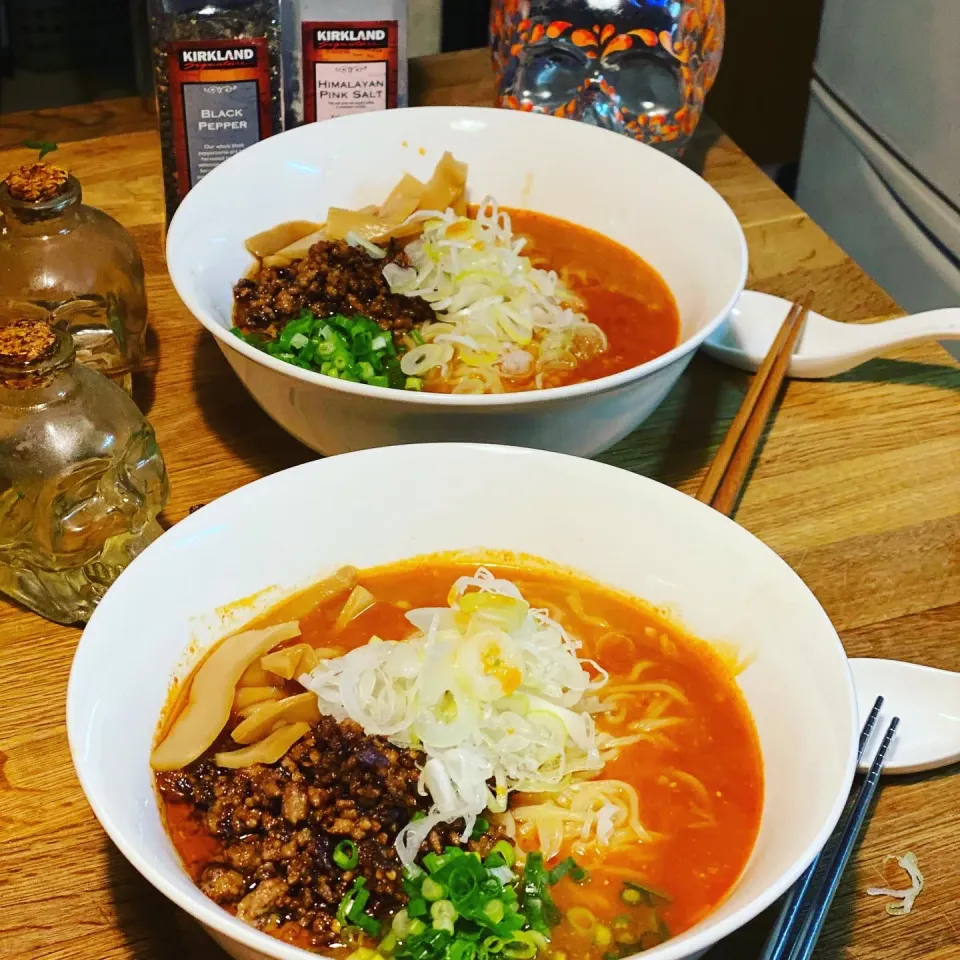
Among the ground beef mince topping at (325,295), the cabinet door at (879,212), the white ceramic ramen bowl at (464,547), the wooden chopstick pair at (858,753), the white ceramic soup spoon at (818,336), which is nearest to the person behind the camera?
the white ceramic ramen bowl at (464,547)

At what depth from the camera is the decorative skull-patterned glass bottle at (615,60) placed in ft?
9.61

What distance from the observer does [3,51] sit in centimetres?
571

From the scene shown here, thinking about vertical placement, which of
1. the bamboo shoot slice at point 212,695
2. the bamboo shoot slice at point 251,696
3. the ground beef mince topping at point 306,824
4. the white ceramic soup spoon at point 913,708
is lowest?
the white ceramic soup spoon at point 913,708

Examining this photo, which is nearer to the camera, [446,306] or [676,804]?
[676,804]

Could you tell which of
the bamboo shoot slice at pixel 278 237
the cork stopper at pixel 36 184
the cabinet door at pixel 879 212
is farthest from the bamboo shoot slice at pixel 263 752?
the cabinet door at pixel 879 212

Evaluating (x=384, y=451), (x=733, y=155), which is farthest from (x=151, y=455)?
(x=733, y=155)

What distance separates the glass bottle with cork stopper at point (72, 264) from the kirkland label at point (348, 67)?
2.29 ft

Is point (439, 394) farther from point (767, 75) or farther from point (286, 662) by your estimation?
point (767, 75)

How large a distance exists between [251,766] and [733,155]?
8.10ft

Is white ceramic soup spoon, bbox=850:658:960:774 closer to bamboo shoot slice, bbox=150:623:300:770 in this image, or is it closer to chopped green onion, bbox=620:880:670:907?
chopped green onion, bbox=620:880:670:907

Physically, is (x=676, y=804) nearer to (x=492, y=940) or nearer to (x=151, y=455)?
(x=492, y=940)

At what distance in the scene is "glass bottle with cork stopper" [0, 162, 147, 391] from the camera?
198cm

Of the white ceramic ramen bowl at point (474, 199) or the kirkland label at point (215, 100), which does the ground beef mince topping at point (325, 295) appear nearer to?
the white ceramic ramen bowl at point (474, 199)

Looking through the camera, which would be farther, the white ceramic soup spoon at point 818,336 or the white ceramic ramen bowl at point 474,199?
the white ceramic soup spoon at point 818,336
